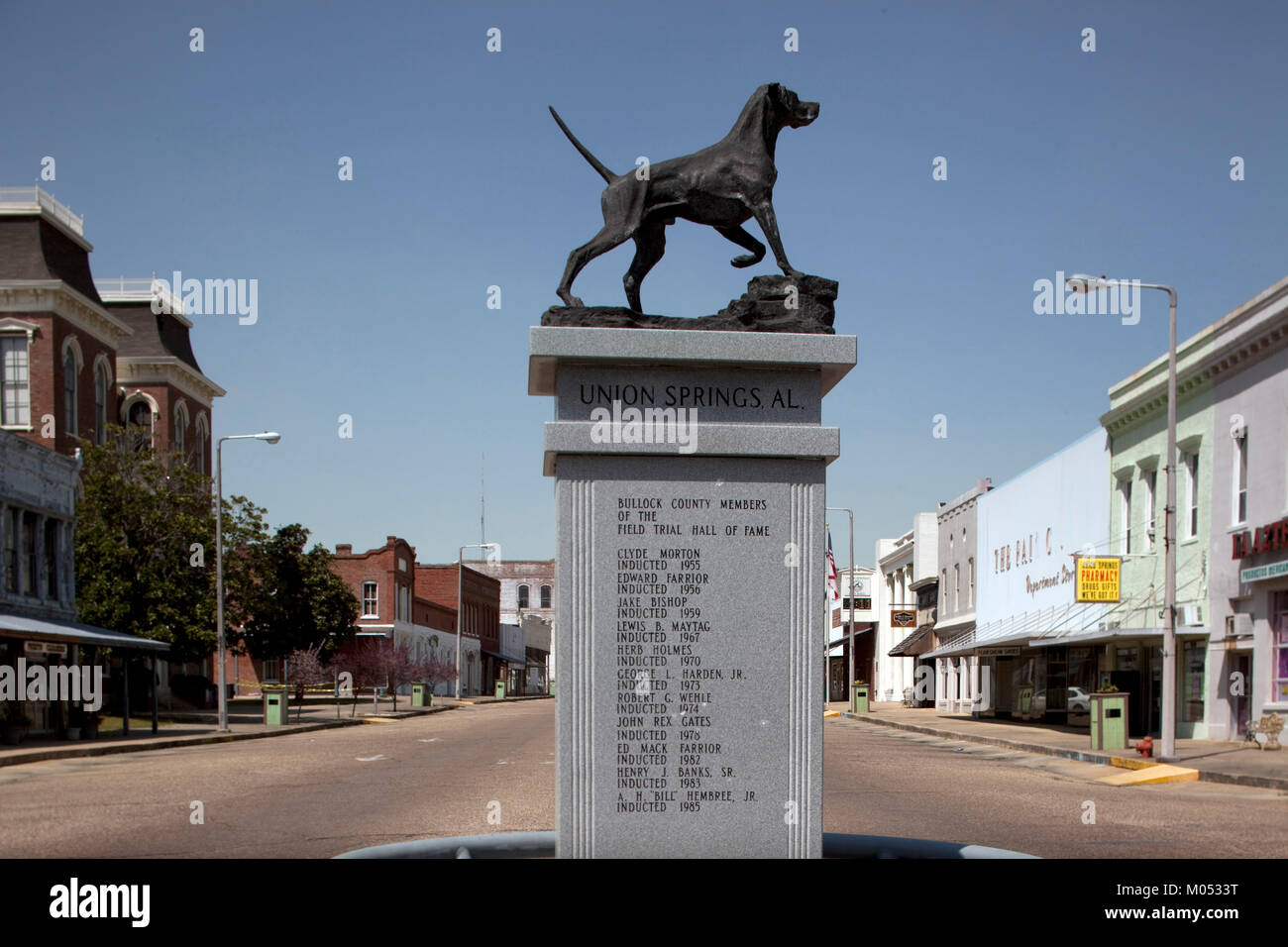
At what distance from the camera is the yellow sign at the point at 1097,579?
32.5 metres

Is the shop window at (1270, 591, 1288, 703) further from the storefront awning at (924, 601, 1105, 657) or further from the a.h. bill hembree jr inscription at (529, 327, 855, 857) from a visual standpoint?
the a.h. bill hembree jr inscription at (529, 327, 855, 857)

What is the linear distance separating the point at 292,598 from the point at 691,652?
44392 millimetres

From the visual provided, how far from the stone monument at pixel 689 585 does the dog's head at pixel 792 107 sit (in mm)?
1579

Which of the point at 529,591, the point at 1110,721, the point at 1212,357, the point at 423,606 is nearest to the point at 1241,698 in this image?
the point at 1110,721

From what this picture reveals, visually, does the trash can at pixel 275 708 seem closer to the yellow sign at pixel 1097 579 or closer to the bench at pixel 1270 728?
the yellow sign at pixel 1097 579

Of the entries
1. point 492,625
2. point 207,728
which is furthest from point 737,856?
point 492,625

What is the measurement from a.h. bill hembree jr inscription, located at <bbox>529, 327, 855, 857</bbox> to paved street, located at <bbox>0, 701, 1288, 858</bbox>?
5.08 meters

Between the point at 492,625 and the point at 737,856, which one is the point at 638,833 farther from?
the point at 492,625

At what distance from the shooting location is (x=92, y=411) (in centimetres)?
4928

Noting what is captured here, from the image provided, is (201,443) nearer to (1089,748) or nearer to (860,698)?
(860,698)

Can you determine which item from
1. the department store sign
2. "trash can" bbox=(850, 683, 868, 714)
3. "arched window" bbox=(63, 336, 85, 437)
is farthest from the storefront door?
"arched window" bbox=(63, 336, 85, 437)
